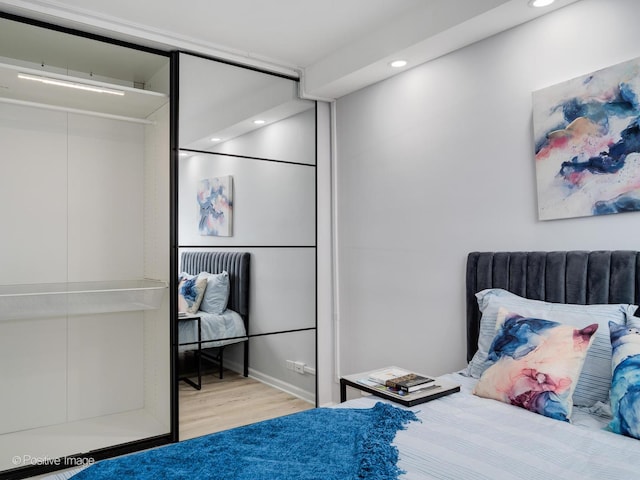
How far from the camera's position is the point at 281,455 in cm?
153

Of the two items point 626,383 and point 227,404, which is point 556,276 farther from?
point 227,404

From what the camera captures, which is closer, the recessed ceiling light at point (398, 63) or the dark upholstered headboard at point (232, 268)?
the recessed ceiling light at point (398, 63)

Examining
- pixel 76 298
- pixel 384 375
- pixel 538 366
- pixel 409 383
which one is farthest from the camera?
pixel 76 298

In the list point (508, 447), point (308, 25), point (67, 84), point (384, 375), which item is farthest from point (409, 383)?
point (67, 84)

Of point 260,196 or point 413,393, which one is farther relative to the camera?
point 260,196

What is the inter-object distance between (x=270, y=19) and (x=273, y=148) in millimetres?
993

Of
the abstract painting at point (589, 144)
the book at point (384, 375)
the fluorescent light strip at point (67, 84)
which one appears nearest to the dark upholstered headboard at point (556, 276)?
the abstract painting at point (589, 144)

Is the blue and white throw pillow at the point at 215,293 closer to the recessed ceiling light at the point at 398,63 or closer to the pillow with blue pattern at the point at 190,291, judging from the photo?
the pillow with blue pattern at the point at 190,291

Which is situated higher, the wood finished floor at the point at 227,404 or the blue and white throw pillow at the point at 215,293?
the blue and white throw pillow at the point at 215,293

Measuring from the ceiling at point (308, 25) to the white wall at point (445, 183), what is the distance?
7.1 inches

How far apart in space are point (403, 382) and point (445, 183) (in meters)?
1.34

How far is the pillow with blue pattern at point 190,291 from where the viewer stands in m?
3.19

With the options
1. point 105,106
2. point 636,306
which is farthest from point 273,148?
point 636,306

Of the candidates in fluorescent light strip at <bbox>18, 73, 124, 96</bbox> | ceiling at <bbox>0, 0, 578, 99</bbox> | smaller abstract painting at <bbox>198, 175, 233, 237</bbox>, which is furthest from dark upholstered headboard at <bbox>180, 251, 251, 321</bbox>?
ceiling at <bbox>0, 0, 578, 99</bbox>
